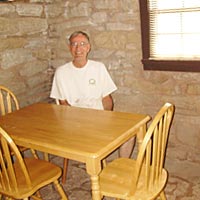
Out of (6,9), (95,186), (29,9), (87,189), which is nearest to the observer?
(95,186)

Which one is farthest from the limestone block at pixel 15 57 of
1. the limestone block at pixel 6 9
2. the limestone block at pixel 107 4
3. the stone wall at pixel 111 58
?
the limestone block at pixel 107 4

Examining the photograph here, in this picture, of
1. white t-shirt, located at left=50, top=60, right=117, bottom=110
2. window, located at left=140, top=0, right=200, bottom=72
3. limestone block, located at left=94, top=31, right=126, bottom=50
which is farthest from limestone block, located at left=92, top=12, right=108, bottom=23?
white t-shirt, located at left=50, top=60, right=117, bottom=110

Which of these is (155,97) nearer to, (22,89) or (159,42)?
(159,42)

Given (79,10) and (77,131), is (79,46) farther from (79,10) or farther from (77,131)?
(77,131)

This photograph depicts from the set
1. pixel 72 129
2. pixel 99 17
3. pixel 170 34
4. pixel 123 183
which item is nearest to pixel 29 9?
pixel 99 17

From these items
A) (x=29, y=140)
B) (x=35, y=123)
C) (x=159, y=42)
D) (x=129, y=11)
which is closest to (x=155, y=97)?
(x=159, y=42)

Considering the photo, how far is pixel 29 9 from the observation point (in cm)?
321

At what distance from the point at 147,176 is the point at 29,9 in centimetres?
215

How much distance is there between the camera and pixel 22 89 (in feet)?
10.5

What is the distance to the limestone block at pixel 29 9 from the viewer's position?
10.2 ft

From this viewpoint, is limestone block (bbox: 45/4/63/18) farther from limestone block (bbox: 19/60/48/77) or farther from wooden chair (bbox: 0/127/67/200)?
wooden chair (bbox: 0/127/67/200)

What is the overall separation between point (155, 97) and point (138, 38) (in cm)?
57

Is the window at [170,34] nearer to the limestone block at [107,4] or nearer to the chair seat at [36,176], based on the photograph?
the limestone block at [107,4]

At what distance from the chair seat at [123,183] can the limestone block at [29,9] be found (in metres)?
1.79
